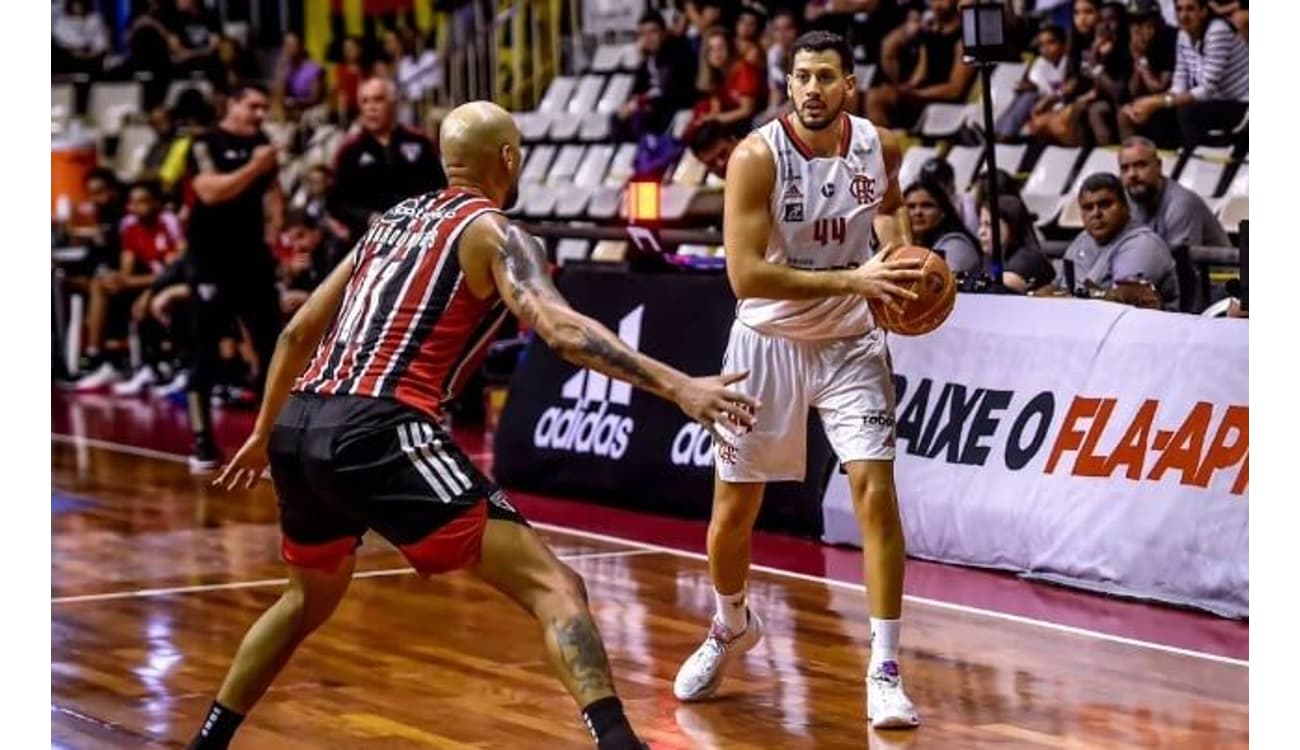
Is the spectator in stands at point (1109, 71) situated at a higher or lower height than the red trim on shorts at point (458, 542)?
higher

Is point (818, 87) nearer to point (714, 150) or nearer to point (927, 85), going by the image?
point (714, 150)

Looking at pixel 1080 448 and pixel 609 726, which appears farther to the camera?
pixel 1080 448

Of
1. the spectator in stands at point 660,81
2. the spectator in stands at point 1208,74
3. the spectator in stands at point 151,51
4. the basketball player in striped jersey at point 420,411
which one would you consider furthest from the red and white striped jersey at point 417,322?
the spectator in stands at point 151,51

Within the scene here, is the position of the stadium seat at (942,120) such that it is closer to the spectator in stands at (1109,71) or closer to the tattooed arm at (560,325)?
the spectator in stands at (1109,71)

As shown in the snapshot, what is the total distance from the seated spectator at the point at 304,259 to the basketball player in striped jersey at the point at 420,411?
10.3 m

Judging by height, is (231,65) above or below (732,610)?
above

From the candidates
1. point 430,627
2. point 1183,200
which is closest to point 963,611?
point 430,627

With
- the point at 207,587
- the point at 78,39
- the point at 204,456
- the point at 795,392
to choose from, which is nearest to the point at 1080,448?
the point at 795,392

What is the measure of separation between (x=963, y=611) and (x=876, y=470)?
194 cm

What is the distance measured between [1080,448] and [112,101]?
16993 mm

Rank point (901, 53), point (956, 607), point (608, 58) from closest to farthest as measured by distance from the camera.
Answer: point (956, 607) → point (901, 53) → point (608, 58)

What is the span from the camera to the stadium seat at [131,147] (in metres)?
23.1

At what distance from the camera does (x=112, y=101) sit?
24.4 meters
